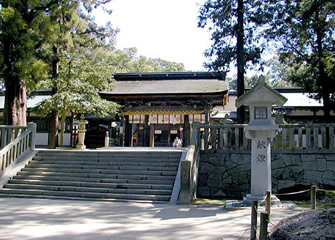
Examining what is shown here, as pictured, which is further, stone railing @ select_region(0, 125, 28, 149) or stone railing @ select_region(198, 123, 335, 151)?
stone railing @ select_region(0, 125, 28, 149)

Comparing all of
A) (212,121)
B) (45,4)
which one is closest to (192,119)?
(212,121)

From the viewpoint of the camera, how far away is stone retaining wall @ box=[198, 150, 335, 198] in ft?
38.7

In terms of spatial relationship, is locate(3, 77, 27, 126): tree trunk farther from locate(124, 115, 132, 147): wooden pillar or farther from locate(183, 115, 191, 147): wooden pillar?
locate(183, 115, 191, 147): wooden pillar

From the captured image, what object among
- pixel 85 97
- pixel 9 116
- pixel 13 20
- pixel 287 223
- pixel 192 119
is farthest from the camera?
pixel 192 119

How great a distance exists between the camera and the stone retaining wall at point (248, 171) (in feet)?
38.7

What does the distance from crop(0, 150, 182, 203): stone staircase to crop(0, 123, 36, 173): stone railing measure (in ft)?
1.84

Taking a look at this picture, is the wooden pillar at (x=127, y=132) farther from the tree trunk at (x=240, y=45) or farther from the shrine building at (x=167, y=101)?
the tree trunk at (x=240, y=45)

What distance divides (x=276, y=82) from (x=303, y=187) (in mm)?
46249

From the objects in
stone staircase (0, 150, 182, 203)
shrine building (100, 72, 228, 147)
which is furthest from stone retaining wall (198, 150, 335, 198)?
shrine building (100, 72, 228, 147)

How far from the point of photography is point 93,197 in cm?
980

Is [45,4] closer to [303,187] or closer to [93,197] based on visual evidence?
[93,197]

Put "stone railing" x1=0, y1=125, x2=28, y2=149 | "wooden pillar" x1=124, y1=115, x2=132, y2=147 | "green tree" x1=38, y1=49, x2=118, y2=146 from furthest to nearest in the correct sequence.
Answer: "wooden pillar" x1=124, y1=115, x2=132, y2=147, "green tree" x1=38, y1=49, x2=118, y2=146, "stone railing" x1=0, y1=125, x2=28, y2=149

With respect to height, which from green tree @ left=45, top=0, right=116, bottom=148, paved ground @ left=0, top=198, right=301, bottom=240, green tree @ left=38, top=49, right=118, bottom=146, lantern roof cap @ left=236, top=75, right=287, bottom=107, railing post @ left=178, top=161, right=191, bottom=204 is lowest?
paved ground @ left=0, top=198, right=301, bottom=240

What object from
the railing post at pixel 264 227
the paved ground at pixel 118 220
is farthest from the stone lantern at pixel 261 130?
the railing post at pixel 264 227
